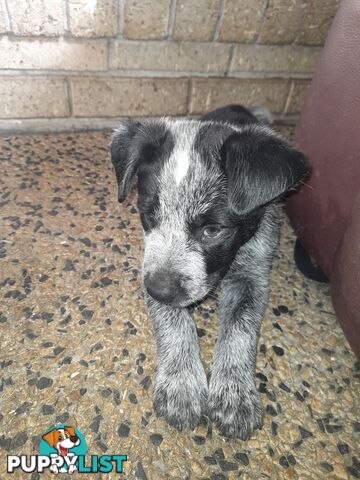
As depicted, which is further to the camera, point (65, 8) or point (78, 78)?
point (78, 78)

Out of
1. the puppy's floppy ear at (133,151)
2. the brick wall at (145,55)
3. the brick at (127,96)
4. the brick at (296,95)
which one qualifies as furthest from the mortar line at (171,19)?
the puppy's floppy ear at (133,151)

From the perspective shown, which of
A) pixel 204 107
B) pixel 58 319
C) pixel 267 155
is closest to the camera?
pixel 267 155

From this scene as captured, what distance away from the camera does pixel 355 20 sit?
5.74ft

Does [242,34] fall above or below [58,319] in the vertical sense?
above

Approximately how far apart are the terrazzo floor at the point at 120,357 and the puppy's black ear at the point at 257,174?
2.37 ft

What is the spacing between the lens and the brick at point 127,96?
2939 millimetres

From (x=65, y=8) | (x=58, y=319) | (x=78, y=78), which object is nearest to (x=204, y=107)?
(x=78, y=78)

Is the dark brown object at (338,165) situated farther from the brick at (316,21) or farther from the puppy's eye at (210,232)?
the brick at (316,21)

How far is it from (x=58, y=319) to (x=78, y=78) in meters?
1.85

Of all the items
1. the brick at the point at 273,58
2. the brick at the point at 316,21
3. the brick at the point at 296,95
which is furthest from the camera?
the brick at the point at 296,95

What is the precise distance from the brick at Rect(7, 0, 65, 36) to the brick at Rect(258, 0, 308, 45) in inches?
58.2

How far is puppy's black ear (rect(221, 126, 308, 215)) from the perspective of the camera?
156cm

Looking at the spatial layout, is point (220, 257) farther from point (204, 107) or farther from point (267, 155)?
point (204, 107)

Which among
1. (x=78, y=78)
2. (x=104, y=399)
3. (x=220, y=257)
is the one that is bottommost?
(x=104, y=399)
